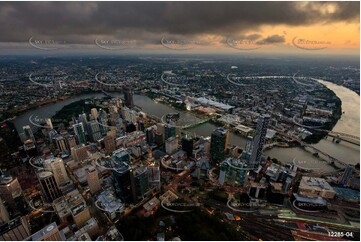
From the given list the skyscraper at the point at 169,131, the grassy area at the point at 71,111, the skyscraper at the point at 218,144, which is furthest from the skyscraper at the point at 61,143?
the skyscraper at the point at 218,144

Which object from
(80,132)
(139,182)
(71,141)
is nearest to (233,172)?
(139,182)

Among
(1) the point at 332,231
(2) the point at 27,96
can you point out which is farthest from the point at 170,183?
(2) the point at 27,96

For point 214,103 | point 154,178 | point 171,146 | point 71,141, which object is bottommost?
point 214,103

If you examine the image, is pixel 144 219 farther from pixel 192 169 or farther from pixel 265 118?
pixel 265 118

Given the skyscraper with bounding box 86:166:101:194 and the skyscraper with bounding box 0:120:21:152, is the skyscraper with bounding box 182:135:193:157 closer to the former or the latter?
the skyscraper with bounding box 86:166:101:194

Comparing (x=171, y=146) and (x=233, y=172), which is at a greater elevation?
(x=233, y=172)

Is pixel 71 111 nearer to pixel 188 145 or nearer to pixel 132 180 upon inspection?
pixel 188 145

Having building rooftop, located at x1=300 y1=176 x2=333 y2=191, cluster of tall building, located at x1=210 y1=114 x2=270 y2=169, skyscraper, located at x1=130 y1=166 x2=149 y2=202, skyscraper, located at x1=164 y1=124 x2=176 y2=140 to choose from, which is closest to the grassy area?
skyscraper, located at x1=164 y1=124 x2=176 y2=140
